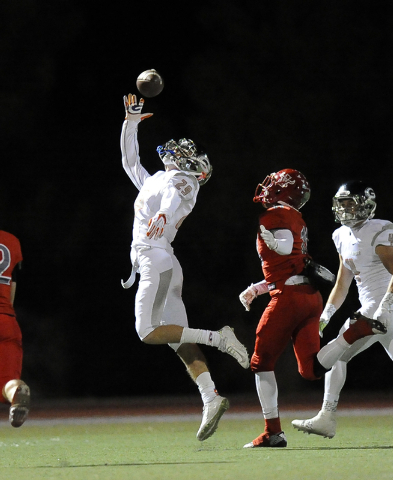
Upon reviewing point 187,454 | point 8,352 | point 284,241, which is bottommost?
point 187,454

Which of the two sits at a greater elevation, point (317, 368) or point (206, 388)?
point (317, 368)

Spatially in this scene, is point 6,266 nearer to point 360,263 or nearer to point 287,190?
point 287,190

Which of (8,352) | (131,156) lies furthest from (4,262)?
(131,156)

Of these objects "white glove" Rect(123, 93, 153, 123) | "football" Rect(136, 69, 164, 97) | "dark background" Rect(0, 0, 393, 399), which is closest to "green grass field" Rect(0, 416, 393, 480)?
"white glove" Rect(123, 93, 153, 123)

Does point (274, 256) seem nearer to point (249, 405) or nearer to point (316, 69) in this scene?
point (249, 405)

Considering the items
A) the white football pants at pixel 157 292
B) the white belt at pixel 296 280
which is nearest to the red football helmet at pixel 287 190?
the white belt at pixel 296 280

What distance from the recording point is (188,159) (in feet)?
15.5

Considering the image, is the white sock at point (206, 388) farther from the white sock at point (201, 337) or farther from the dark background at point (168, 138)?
the dark background at point (168, 138)

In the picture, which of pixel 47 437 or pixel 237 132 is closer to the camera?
pixel 47 437

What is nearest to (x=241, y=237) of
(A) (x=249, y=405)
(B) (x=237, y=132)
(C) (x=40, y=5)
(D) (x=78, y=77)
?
(B) (x=237, y=132)

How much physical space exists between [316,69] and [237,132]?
3.83 ft

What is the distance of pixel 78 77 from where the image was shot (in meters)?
9.18

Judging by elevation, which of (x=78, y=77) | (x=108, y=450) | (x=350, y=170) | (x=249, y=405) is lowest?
(x=249, y=405)

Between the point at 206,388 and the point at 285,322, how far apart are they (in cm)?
54
